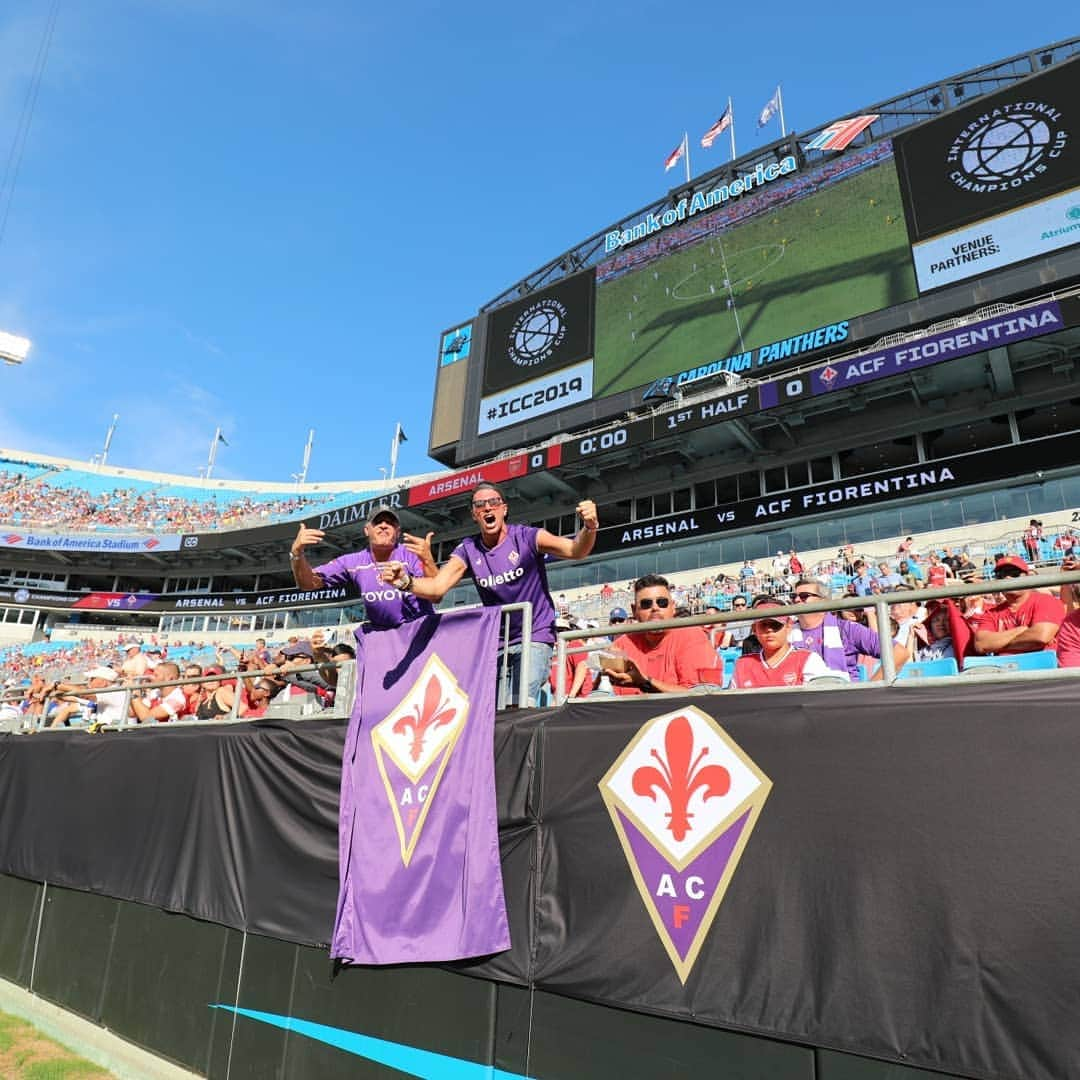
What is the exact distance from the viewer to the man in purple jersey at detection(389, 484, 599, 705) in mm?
4074

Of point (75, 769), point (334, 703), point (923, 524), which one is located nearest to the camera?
point (334, 703)

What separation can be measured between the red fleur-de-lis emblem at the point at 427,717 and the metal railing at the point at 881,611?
2.19 feet

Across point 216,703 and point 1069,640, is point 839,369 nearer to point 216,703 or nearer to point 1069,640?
point 1069,640

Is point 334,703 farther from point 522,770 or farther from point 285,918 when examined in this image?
point 522,770

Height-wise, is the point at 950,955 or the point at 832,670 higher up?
the point at 832,670

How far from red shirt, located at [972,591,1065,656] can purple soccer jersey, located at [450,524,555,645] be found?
Answer: 7.34ft

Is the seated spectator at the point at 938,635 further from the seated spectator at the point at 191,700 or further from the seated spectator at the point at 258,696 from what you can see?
the seated spectator at the point at 191,700

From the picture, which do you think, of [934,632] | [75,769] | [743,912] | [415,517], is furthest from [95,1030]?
[415,517]

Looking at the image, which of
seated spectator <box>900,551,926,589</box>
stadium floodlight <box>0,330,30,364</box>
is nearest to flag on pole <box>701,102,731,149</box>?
seated spectator <box>900,551,926,589</box>

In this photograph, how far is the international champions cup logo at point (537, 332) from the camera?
950 inches

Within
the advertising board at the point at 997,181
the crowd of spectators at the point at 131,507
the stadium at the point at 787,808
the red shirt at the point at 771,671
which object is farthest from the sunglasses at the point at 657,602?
the crowd of spectators at the point at 131,507

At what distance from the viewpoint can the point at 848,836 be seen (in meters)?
2.72

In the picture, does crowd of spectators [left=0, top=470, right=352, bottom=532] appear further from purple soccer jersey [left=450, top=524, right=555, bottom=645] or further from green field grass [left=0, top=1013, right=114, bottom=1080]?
purple soccer jersey [left=450, top=524, right=555, bottom=645]

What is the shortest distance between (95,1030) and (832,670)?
613 cm
